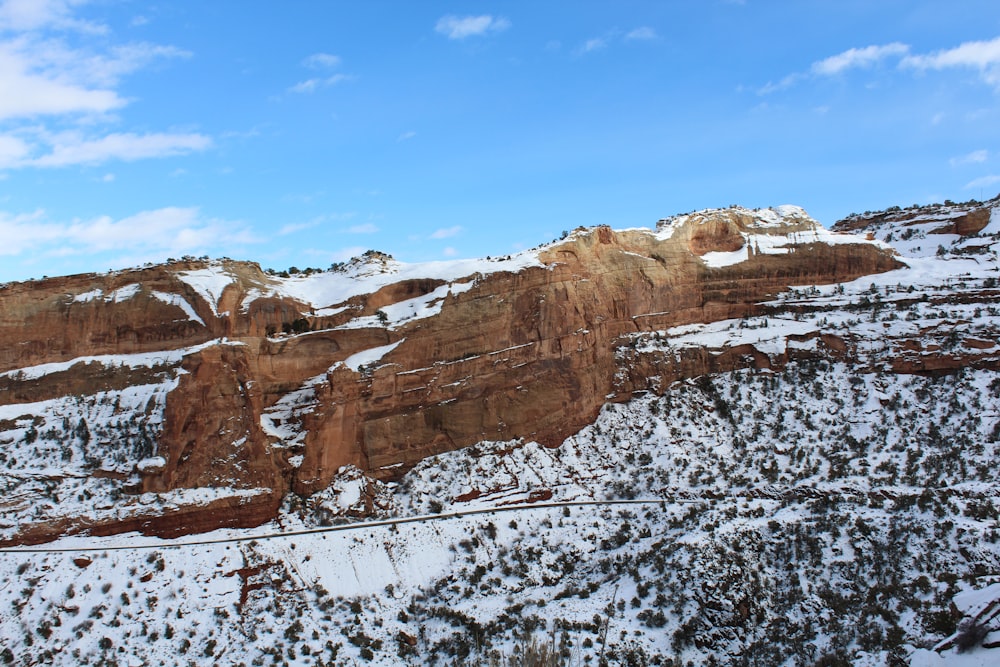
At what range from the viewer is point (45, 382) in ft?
147

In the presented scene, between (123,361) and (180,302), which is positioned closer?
(123,361)

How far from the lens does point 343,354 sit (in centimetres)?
4875

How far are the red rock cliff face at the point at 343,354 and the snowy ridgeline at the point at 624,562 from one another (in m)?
2.19

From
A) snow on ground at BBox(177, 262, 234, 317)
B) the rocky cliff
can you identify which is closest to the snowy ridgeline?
the rocky cliff

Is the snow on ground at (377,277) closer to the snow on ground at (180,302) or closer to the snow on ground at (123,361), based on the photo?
the snow on ground at (180,302)

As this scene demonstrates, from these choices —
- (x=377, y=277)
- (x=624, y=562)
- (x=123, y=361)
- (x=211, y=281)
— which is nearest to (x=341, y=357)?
(x=377, y=277)

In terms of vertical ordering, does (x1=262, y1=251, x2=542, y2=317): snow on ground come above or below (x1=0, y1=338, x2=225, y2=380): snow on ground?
above

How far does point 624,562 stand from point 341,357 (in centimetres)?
1861

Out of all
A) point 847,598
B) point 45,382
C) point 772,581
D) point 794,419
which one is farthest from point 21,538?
point 794,419

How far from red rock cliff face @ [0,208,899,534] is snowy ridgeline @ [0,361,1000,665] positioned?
2195mm

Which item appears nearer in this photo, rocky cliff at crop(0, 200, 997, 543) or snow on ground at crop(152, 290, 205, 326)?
rocky cliff at crop(0, 200, 997, 543)

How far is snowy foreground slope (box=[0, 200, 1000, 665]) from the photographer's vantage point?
35.7 metres

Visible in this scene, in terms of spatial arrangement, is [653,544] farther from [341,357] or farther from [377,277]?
[377,277]

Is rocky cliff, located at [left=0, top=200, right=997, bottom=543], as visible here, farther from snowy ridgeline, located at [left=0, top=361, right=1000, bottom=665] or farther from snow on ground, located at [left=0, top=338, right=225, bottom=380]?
snowy ridgeline, located at [left=0, top=361, right=1000, bottom=665]
